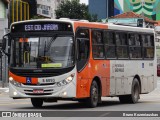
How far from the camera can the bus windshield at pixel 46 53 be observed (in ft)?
67.2

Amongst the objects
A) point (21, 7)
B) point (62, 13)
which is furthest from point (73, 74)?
point (62, 13)

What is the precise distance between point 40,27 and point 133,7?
11686 cm

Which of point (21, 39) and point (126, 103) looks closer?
point (21, 39)

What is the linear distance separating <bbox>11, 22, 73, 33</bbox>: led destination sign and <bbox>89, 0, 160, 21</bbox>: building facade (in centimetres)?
11391

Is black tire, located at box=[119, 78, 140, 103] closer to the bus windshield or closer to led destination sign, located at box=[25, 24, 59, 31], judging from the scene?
the bus windshield

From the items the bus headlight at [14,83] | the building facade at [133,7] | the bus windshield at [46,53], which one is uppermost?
the building facade at [133,7]

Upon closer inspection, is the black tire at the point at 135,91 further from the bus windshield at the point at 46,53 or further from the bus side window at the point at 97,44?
the bus windshield at the point at 46,53

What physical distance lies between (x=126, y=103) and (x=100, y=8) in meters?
112

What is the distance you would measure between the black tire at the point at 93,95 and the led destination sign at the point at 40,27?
2.28 m

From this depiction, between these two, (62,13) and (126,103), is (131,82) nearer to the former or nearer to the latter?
(126,103)

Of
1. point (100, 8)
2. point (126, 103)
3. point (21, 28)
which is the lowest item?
point (126, 103)

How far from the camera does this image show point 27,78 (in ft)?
68.1

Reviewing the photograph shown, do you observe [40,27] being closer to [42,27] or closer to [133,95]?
[42,27]

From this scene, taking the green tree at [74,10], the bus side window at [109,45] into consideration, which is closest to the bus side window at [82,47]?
the bus side window at [109,45]
